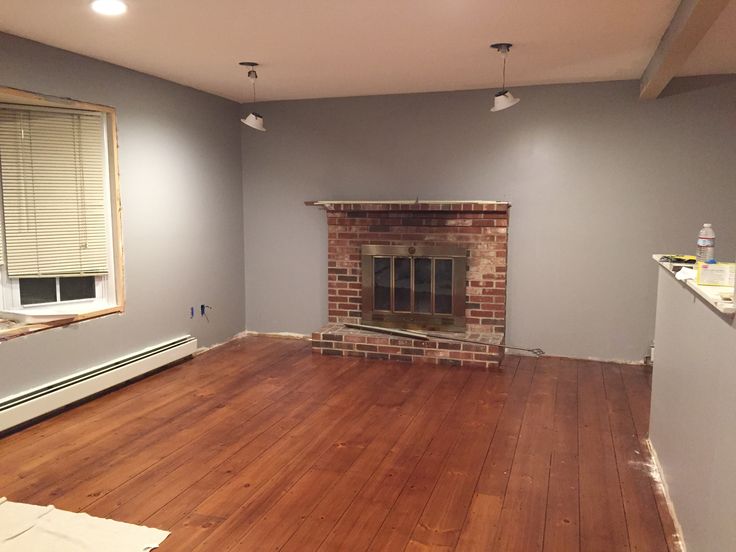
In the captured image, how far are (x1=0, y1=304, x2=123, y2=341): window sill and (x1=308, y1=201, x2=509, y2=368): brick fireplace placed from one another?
6.72 feet

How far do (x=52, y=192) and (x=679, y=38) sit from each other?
3924 mm

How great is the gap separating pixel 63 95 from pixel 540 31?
3.02m

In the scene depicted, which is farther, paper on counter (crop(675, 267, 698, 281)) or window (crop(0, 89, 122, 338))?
window (crop(0, 89, 122, 338))

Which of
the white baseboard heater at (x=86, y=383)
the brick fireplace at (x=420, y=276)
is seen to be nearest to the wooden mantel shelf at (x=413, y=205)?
the brick fireplace at (x=420, y=276)

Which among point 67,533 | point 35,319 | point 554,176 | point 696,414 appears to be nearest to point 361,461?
point 67,533

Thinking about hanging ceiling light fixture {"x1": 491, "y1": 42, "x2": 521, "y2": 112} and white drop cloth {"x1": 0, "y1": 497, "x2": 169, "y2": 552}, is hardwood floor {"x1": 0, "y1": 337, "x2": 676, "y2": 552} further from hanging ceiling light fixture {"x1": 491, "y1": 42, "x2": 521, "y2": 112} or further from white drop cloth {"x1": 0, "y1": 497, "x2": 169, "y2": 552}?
hanging ceiling light fixture {"x1": 491, "y1": 42, "x2": 521, "y2": 112}

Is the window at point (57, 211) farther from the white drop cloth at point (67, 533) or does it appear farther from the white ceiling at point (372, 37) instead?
the white drop cloth at point (67, 533)

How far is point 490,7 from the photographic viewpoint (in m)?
2.93

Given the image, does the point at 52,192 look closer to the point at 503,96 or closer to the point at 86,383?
the point at 86,383

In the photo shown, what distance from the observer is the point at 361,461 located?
311 cm

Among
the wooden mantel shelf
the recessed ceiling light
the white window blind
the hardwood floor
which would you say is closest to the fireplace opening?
the wooden mantel shelf

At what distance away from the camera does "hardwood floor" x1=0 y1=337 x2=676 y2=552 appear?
248 cm

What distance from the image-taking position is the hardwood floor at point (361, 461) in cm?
248

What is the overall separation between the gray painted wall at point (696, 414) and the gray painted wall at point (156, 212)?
11.8 feet
